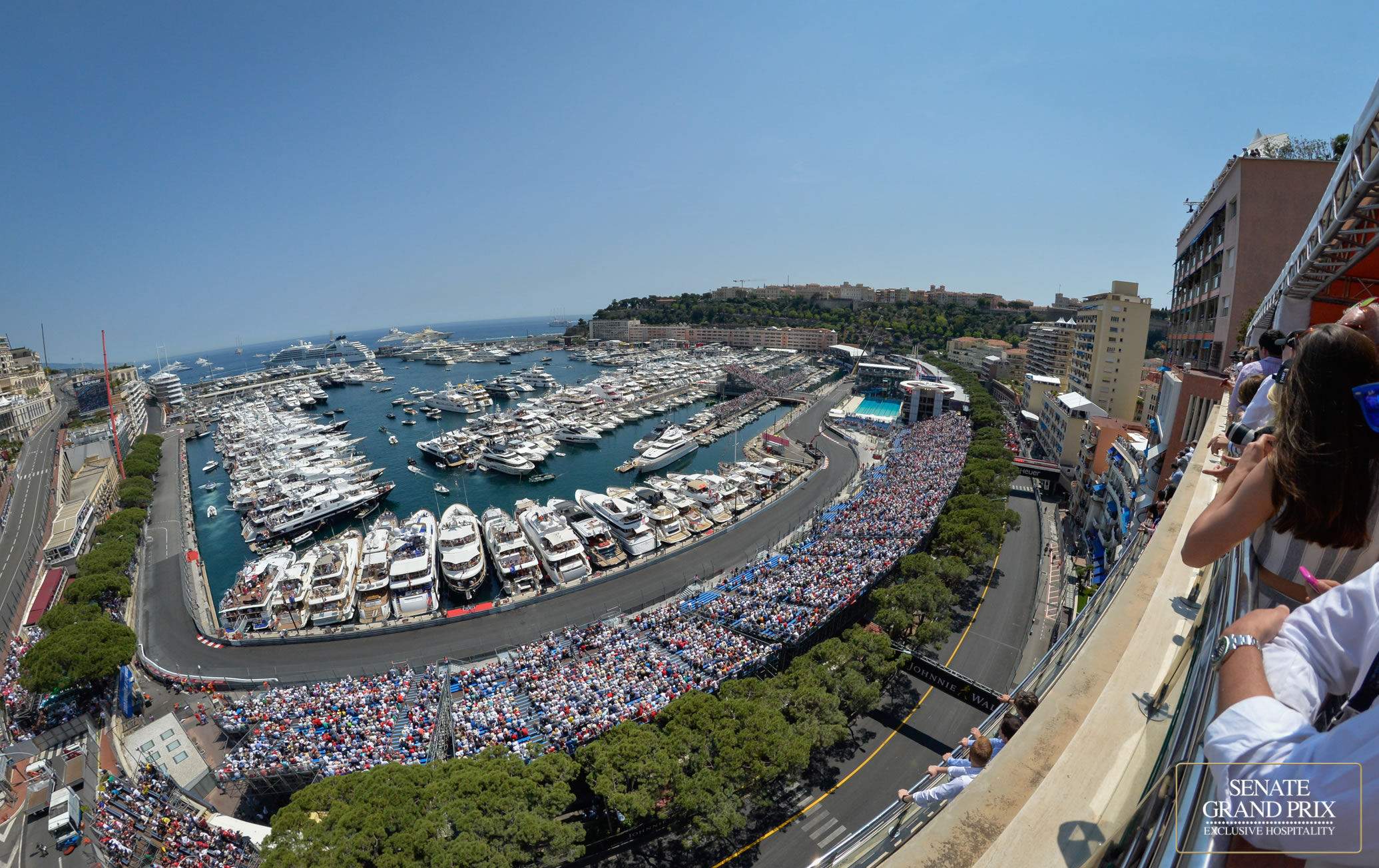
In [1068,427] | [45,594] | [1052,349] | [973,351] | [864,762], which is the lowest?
[864,762]

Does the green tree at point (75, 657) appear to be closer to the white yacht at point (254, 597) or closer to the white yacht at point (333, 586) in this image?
the white yacht at point (254, 597)

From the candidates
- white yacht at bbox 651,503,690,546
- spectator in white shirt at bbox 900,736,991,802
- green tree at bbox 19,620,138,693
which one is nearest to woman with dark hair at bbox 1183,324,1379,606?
spectator in white shirt at bbox 900,736,991,802

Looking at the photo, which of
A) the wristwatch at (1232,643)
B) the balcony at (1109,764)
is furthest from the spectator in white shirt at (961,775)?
the wristwatch at (1232,643)

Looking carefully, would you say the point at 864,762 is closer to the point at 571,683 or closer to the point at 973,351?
the point at 571,683

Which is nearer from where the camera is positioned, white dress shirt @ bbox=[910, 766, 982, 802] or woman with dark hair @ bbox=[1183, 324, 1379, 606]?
woman with dark hair @ bbox=[1183, 324, 1379, 606]

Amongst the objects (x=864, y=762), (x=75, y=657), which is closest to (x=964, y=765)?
(x=864, y=762)

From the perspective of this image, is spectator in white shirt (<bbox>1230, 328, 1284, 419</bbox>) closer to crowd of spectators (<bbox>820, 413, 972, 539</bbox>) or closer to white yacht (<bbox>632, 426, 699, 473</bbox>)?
crowd of spectators (<bbox>820, 413, 972, 539</bbox>)
